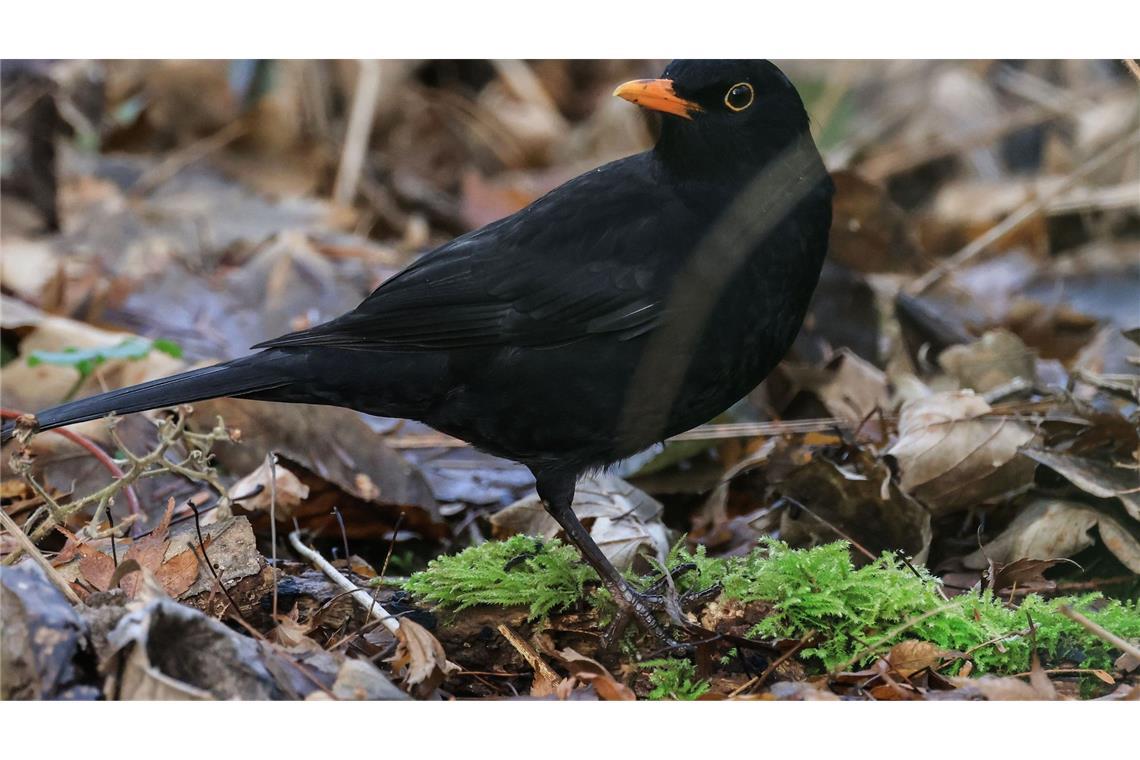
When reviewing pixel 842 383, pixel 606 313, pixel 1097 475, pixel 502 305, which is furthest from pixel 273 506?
pixel 1097 475

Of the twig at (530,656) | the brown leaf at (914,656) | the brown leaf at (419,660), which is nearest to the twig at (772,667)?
the brown leaf at (914,656)

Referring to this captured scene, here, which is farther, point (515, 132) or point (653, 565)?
point (515, 132)

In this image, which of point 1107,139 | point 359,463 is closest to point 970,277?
point 1107,139

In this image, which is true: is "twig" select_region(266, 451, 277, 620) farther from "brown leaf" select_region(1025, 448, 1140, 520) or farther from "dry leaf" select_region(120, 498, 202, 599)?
"brown leaf" select_region(1025, 448, 1140, 520)

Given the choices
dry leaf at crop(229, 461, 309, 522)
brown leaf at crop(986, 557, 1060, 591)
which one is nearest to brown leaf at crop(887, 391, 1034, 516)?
brown leaf at crop(986, 557, 1060, 591)

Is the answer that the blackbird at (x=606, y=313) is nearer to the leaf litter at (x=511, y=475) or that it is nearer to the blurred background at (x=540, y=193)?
the leaf litter at (x=511, y=475)

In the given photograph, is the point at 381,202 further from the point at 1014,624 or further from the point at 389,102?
the point at 1014,624
